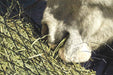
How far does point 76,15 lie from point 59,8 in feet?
0.40

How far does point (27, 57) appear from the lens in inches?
53.3

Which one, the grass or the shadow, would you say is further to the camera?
the shadow

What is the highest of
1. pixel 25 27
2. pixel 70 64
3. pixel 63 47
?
pixel 25 27

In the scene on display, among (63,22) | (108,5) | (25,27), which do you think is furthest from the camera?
(25,27)

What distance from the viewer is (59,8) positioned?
1.38 meters

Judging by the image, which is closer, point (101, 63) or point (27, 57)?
point (27, 57)

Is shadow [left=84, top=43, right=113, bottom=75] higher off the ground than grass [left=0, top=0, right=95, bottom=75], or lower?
lower

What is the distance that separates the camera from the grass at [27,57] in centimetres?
126

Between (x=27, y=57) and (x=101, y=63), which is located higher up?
(x=27, y=57)

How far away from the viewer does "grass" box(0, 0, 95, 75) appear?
49.5 inches

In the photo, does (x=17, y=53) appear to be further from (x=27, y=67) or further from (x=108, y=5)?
(x=108, y=5)

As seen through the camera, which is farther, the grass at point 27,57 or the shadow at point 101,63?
the shadow at point 101,63

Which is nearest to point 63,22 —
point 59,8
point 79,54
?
point 59,8

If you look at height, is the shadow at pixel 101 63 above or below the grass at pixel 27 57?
below
